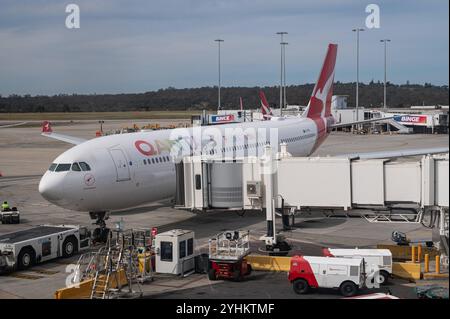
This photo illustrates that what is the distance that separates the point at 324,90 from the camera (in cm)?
4791

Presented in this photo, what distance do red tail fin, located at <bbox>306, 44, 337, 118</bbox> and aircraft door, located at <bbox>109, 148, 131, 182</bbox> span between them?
74.7 feet

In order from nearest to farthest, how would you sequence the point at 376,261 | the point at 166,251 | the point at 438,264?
the point at 376,261 < the point at 438,264 < the point at 166,251

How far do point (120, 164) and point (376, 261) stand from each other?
1200 centimetres

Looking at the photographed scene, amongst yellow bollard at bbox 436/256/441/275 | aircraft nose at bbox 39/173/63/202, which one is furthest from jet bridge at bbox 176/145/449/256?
aircraft nose at bbox 39/173/63/202

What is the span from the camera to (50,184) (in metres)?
25.0

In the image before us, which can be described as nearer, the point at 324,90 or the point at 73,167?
the point at 73,167

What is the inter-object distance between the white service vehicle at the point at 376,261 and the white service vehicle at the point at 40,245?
10821 millimetres

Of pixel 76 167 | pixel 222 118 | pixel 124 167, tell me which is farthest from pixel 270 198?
pixel 222 118

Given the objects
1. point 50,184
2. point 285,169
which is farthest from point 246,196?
point 50,184

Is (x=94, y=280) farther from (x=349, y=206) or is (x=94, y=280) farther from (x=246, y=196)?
(x=349, y=206)

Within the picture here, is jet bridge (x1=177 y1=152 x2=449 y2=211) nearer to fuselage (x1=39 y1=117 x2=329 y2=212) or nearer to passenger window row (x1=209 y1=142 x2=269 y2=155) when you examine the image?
fuselage (x1=39 y1=117 x2=329 y2=212)

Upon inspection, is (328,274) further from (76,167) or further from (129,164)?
(76,167)

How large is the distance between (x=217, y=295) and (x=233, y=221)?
13.3 metres
